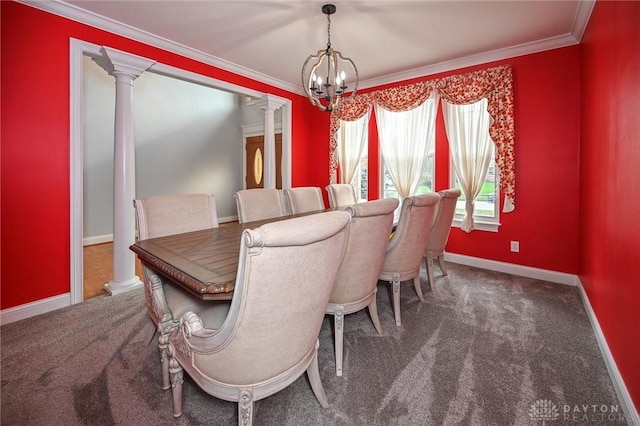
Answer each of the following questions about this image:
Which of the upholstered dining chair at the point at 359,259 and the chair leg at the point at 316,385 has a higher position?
the upholstered dining chair at the point at 359,259

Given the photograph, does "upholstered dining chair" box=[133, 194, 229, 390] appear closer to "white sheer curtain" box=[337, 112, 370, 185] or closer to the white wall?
"white sheer curtain" box=[337, 112, 370, 185]

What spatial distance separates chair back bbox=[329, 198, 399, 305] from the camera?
162 cm

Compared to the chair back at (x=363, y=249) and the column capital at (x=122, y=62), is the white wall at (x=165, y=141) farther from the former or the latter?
the chair back at (x=363, y=249)

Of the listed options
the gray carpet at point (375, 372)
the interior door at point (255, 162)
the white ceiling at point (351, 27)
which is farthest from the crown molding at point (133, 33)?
the interior door at point (255, 162)

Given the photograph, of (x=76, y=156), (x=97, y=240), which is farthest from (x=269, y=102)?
(x=97, y=240)

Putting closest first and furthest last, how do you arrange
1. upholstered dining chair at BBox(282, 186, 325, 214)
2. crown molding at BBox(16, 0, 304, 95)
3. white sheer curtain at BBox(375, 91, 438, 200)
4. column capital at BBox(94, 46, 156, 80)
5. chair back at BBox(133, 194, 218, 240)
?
chair back at BBox(133, 194, 218, 240)
crown molding at BBox(16, 0, 304, 95)
column capital at BBox(94, 46, 156, 80)
upholstered dining chair at BBox(282, 186, 325, 214)
white sheer curtain at BBox(375, 91, 438, 200)

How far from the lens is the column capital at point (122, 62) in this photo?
9.17 feet

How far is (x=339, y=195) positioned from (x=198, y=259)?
7.77ft

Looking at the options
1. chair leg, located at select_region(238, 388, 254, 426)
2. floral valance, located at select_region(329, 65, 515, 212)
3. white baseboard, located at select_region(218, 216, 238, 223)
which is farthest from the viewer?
white baseboard, located at select_region(218, 216, 238, 223)

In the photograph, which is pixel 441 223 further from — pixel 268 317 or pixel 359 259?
pixel 268 317

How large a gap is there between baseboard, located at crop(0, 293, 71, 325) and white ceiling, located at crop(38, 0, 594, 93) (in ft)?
7.81

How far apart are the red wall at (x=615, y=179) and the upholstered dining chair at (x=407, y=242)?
1.02 metres

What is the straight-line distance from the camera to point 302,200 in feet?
10.7

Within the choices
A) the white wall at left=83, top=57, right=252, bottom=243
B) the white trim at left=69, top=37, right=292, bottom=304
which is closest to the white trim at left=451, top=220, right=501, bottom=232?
the white trim at left=69, top=37, right=292, bottom=304
